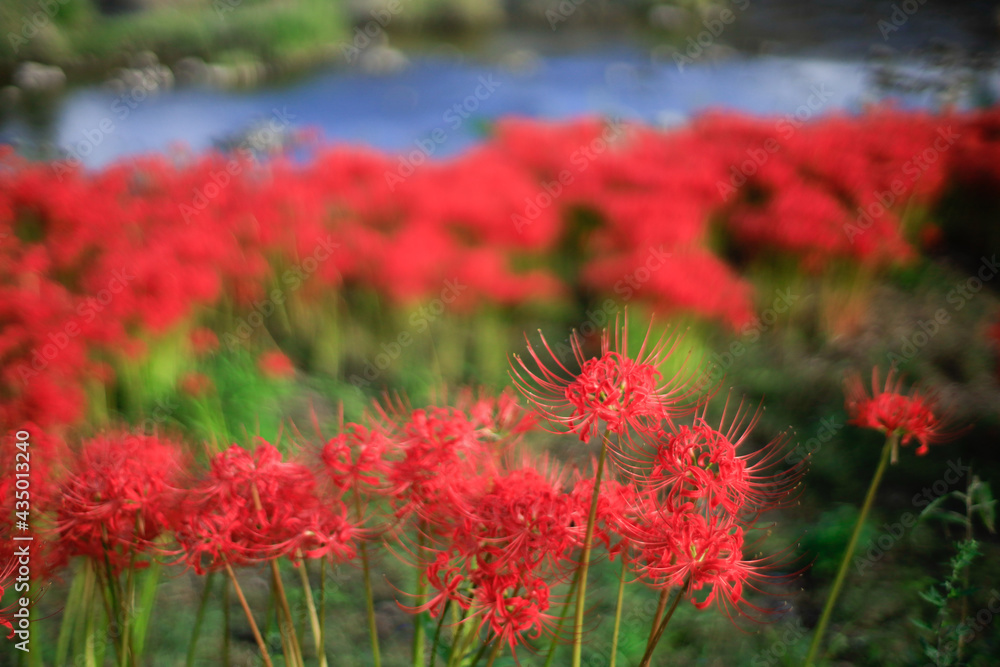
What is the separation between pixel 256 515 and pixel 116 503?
110mm

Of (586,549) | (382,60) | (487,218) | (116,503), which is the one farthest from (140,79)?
(586,549)

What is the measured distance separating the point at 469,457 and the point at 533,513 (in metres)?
0.09

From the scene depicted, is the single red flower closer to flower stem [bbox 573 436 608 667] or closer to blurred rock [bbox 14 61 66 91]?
blurred rock [bbox 14 61 66 91]

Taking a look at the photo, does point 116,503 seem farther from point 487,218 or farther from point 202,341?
point 487,218

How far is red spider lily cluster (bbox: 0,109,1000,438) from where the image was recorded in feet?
4.02

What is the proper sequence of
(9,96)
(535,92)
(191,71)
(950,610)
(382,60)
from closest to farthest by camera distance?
(950,610) → (9,96) → (191,71) → (382,60) → (535,92)

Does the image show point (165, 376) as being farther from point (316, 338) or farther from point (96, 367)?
point (316, 338)

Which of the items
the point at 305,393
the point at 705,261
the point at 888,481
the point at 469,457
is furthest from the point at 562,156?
the point at 469,457

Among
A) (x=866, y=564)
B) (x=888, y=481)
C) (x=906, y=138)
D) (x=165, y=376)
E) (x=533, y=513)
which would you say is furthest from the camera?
(x=906, y=138)

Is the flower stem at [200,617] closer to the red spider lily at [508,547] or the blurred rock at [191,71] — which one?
the red spider lily at [508,547]

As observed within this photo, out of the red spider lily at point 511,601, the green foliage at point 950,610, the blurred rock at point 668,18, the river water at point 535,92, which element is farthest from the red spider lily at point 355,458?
the blurred rock at point 668,18

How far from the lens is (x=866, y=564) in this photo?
1034mm

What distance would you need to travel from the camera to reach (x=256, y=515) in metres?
0.47

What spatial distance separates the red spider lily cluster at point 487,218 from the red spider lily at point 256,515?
0.75 m
